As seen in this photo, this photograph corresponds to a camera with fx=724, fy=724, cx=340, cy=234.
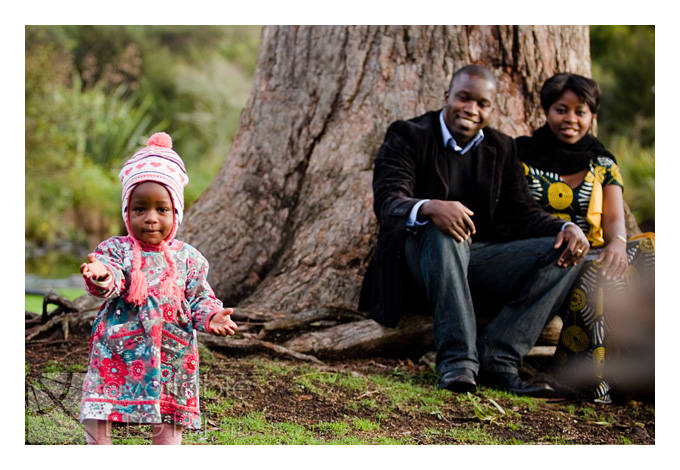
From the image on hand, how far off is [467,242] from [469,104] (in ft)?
2.17

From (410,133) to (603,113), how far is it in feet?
37.5

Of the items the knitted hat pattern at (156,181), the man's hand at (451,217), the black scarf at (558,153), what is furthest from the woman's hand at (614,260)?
the knitted hat pattern at (156,181)

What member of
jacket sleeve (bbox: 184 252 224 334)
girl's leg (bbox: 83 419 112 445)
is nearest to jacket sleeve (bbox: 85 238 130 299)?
jacket sleeve (bbox: 184 252 224 334)

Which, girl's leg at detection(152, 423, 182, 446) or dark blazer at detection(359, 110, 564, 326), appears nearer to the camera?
girl's leg at detection(152, 423, 182, 446)

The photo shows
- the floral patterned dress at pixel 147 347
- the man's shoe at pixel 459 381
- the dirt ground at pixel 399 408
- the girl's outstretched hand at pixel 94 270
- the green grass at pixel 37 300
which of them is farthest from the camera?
the green grass at pixel 37 300

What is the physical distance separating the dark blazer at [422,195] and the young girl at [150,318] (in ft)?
3.88

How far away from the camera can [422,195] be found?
11.5 ft

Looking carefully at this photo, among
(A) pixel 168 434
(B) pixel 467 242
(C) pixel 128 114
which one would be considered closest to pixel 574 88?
(B) pixel 467 242

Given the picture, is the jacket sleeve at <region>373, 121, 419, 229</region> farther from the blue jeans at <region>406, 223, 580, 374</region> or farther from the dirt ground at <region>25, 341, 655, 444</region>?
the dirt ground at <region>25, 341, 655, 444</region>

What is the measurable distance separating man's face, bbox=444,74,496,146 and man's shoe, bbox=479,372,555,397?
1141 mm

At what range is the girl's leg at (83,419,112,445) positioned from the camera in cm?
228

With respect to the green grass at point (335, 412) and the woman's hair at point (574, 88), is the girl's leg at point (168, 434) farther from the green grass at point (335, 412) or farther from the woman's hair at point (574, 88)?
the woman's hair at point (574, 88)

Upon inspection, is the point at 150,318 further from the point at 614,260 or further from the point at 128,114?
the point at 128,114

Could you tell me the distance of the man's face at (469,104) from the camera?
133 inches
